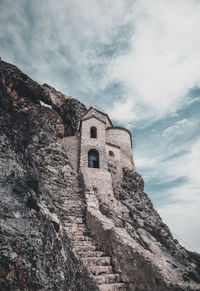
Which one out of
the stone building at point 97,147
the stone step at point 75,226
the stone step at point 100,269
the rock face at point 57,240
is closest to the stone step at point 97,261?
the rock face at point 57,240

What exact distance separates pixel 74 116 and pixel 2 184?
18.6 m

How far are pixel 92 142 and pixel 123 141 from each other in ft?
21.0

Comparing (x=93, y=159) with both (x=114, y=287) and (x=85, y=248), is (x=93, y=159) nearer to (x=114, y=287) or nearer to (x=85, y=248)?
(x=85, y=248)

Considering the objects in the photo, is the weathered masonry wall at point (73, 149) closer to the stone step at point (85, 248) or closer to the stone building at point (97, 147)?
the stone building at point (97, 147)

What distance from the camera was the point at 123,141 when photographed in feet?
65.8

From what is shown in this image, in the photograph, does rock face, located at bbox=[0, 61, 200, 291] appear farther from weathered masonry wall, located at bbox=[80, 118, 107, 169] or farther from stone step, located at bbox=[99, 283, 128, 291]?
weathered masonry wall, located at bbox=[80, 118, 107, 169]

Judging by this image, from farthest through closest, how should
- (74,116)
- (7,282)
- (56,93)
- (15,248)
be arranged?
(56,93)
(74,116)
(15,248)
(7,282)

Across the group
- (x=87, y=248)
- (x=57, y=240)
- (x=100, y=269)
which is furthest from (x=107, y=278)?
(x=57, y=240)

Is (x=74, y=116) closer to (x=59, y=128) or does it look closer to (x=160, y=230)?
(x=59, y=128)

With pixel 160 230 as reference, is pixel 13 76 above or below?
above

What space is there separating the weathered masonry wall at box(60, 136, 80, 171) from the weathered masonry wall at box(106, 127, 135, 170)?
592cm

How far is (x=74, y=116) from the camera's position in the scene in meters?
20.2

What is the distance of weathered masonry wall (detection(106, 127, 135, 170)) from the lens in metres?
18.4

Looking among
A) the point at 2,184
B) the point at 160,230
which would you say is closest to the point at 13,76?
the point at 2,184
